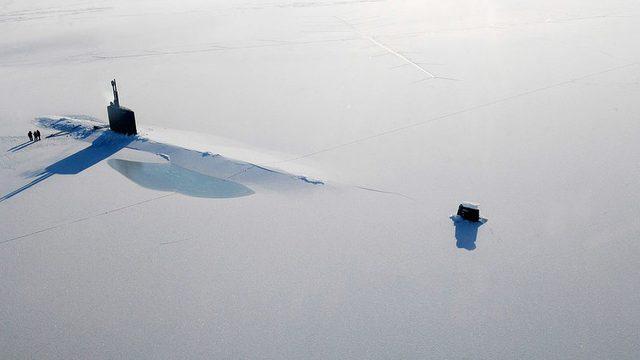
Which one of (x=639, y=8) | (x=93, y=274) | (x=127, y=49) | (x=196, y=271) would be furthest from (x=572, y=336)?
(x=639, y=8)

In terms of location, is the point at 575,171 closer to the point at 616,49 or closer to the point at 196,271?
the point at 196,271

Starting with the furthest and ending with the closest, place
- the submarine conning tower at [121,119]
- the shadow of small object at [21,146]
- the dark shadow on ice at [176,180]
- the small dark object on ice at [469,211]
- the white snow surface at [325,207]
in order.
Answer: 1. the submarine conning tower at [121,119]
2. the shadow of small object at [21,146]
3. the dark shadow on ice at [176,180]
4. the small dark object on ice at [469,211]
5. the white snow surface at [325,207]

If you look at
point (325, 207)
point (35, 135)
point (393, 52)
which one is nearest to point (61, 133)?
point (35, 135)

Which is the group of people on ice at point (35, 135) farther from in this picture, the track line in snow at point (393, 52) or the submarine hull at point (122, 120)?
the track line in snow at point (393, 52)

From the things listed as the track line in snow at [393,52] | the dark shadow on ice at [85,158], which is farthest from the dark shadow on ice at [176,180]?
the track line in snow at [393,52]

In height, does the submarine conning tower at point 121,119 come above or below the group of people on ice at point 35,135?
above

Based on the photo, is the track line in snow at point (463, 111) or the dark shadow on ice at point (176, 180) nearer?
the dark shadow on ice at point (176, 180)
